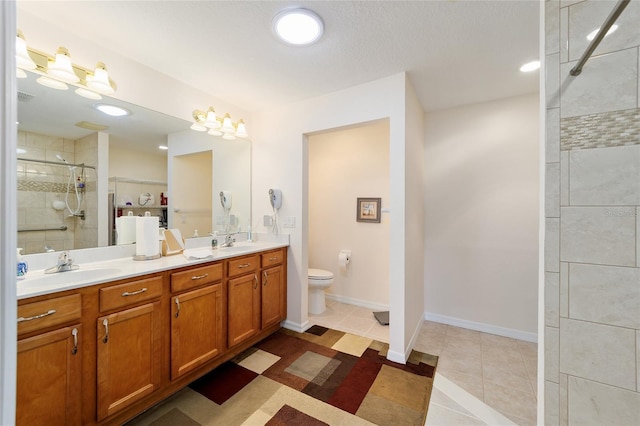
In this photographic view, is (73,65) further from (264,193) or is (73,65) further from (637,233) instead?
(637,233)

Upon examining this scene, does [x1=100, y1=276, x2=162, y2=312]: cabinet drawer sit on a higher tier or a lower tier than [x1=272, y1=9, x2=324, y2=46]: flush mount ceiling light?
lower

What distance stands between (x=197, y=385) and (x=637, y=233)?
2471 mm

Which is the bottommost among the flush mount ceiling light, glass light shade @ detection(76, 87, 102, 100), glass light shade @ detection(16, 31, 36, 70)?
glass light shade @ detection(76, 87, 102, 100)

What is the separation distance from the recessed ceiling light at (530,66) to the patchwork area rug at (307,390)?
8.09ft

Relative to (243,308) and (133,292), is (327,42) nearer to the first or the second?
(133,292)

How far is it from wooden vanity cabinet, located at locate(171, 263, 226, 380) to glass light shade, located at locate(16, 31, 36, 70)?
140 cm

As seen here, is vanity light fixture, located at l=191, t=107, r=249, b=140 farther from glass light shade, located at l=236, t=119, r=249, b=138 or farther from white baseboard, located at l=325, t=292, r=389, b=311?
white baseboard, located at l=325, t=292, r=389, b=311

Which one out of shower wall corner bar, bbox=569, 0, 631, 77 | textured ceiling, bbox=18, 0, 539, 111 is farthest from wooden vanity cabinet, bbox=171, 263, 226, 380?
shower wall corner bar, bbox=569, 0, 631, 77

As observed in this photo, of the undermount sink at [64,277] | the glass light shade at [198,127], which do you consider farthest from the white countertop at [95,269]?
the glass light shade at [198,127]

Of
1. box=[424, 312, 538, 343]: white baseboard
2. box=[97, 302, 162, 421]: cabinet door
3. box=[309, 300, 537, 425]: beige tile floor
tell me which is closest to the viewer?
box=[97, 302, 162, 421]: cabinet door

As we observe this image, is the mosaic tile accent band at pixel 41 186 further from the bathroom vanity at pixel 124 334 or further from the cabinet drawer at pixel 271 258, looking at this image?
the cabinet drawer at pixel 271 258

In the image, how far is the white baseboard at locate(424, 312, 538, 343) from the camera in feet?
7.98

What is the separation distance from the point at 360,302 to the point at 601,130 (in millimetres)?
2837

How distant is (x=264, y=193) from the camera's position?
285 cm
